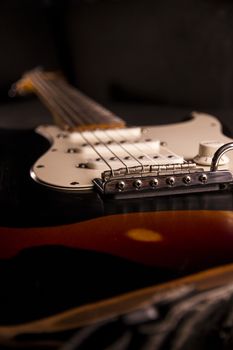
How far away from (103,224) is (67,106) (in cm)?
65

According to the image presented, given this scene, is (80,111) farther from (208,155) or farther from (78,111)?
(208,155)

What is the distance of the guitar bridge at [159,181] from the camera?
0.59 metres

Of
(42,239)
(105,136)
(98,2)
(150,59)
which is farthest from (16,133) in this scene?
(98,2)

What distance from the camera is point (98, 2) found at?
1620mm

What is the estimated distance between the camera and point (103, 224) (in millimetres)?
543

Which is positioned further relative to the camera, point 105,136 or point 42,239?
point 105,136

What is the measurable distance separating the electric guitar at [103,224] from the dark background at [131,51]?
0.66 metres

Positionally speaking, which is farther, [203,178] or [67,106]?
[67,106]

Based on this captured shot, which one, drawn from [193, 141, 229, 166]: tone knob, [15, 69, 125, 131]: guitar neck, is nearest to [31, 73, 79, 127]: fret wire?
[15, 69, 125, 131]: guitar neck

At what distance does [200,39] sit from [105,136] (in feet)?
2.48

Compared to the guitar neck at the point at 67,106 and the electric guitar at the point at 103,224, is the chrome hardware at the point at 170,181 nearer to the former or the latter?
the electric guitar at the point at 103,224

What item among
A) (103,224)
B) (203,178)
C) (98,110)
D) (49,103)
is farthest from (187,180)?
(49,103)

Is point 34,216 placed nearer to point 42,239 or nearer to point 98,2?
point 42,239

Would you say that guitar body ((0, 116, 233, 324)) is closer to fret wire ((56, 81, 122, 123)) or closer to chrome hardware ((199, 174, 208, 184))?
chrome hardware ((199, 174, 208, 184))
